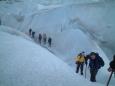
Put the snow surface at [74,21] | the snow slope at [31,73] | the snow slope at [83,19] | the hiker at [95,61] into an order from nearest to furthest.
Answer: the snow slope at [31,73] → the hiker at [95,61] → the snow surface at [74,21] → the snow slope at [83,19]

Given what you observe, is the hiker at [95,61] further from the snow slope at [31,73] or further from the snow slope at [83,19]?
the snow slope at [83,19]

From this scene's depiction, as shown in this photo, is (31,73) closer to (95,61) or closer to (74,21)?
(95,61)

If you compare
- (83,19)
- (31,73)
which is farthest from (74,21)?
(31,73)

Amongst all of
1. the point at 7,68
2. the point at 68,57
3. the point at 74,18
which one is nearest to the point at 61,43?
the point at 68,57

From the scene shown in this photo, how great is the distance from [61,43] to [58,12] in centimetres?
1612

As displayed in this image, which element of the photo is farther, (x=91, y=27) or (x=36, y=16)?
(x=36, y=16)

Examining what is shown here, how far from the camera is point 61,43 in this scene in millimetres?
34281

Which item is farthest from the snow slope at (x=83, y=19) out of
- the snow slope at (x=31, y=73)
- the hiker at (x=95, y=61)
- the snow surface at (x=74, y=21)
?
the snow slope at (x=31, y=73)

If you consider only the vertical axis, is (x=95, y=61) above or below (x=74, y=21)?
above

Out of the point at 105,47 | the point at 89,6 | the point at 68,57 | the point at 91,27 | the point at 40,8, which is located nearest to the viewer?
the point at 68,57

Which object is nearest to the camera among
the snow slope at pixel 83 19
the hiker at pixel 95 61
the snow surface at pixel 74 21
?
the hiker at pixel 95 61

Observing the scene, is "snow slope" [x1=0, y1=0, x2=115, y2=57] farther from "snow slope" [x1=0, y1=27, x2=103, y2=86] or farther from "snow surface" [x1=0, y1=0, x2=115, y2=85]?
"snow slope" [x1=0, y1=27, x2=103, y2=86]

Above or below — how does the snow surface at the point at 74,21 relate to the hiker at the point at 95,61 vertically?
below

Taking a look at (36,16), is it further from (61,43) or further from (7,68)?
(7,68)
